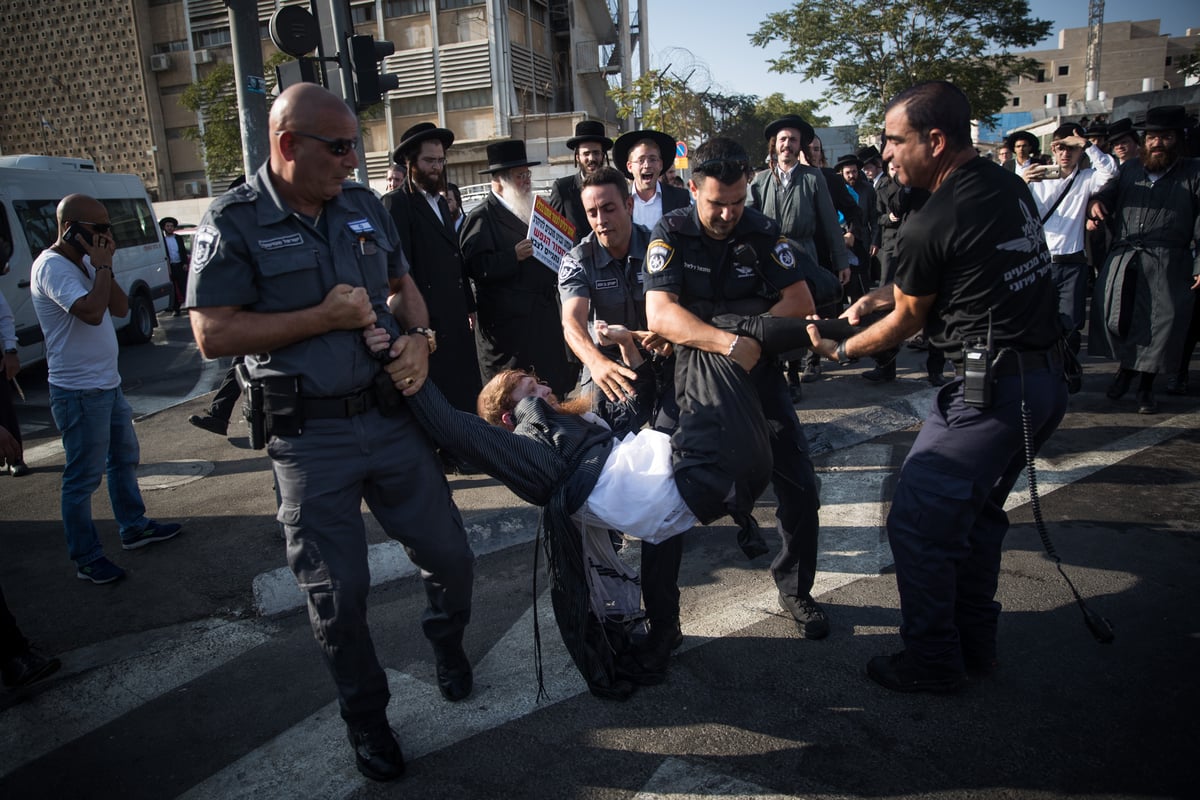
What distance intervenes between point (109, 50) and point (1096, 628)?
4712cm

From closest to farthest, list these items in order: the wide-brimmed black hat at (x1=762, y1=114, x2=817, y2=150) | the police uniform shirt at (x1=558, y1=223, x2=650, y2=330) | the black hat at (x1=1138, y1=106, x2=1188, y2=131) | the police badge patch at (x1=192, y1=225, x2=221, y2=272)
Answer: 1. the police badge patch at (x1=192, y1=225, x2=221, y2=272)
2. the police uniform shirt at (x1=558, y1=223, x2=650, y2=330)
3. the black hat at (x1=1138, y1=106, x2=1188, y2=131)
4. the wide-brimmed black hat at (x1=762, y1=114, x2=817, y2=150)

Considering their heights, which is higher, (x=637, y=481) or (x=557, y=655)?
(x=637, y=481)

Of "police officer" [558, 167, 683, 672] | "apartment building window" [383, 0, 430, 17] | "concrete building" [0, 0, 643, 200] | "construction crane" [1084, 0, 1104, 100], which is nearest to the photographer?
"police officer" [558, 167, 683, 672]

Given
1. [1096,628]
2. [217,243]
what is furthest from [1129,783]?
[217,243]

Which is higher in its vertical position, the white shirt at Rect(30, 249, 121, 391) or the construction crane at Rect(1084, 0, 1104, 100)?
the construction crane at Rect(1084, 0, 1104, 100)

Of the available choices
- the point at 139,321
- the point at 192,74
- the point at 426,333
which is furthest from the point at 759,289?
the point at 192,74

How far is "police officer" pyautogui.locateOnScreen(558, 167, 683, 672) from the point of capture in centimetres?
338

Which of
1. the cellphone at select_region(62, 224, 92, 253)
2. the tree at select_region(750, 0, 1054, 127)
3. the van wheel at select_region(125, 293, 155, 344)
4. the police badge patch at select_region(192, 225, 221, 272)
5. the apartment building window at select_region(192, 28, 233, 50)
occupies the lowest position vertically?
the van wheel at select_region(125, 293, 155, 344)

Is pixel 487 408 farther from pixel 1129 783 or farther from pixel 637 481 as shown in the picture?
pixel 1129 783

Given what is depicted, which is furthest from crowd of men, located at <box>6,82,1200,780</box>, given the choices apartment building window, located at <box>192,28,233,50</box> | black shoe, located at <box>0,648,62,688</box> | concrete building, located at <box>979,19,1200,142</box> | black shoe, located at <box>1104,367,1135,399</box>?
concrete building, located at <box>979,19,1200,142</box>

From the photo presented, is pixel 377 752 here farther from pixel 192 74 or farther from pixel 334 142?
pixel 192 74

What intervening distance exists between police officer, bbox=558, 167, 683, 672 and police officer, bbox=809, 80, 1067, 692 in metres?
0.92

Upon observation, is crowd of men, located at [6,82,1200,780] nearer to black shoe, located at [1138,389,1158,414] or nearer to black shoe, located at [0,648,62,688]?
black shoe, located at [0,648,62,688]

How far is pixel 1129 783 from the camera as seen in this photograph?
2.26 metres
